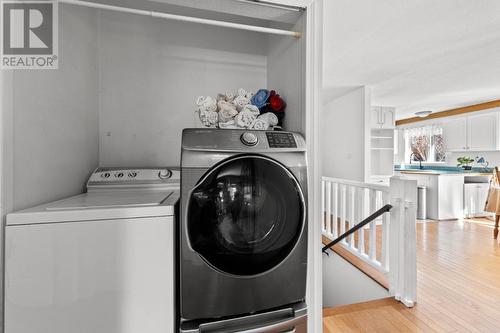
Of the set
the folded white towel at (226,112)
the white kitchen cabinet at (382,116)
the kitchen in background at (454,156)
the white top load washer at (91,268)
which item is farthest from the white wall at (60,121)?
the white kitchen cabinet at (382,116)

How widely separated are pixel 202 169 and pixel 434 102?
6.30m

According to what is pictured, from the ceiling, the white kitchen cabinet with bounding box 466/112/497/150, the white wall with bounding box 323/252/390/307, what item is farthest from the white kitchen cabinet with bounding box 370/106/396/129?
the white wall with bounding box 323/252/390/307

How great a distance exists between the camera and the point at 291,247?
99 cm

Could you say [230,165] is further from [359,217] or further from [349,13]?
[359,217]

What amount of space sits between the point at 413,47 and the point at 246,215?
Result: 3.07 metres

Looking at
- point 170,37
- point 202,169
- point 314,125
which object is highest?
point 170,37

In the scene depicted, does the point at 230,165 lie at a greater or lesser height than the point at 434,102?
lesser

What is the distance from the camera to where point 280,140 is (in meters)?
1.01

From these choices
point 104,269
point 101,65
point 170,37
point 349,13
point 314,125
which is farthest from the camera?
point 349,13

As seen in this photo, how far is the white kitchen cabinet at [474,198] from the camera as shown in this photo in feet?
15.6

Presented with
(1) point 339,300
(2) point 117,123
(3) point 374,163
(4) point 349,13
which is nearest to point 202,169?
(2) point 117,123

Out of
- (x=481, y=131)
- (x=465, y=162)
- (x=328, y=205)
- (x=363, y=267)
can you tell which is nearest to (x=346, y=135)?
(x=328, y=205)

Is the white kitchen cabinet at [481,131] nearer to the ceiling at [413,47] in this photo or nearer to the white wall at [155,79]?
the ceiling at [413,47]

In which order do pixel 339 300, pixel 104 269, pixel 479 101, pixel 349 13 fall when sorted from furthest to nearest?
pixel 479 101 < pixel 339 300 < pixel 349 13 < pixel 104 269
